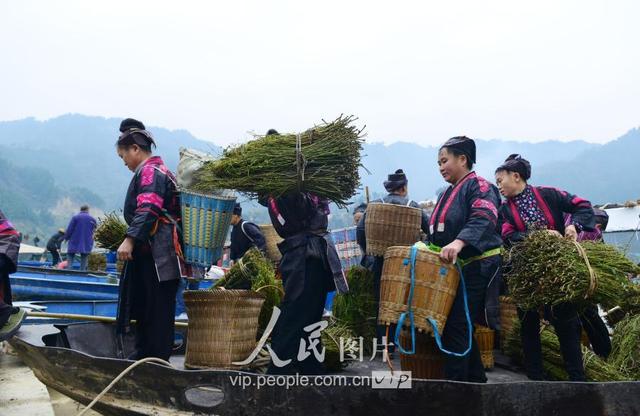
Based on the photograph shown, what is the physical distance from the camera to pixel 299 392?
287cm

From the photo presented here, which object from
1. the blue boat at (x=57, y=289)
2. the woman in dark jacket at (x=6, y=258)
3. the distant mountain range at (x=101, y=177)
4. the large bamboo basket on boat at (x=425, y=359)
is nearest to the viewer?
the large bamboo basket on boat at (x=425, y=359)

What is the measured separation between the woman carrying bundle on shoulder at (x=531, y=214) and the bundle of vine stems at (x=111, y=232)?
128 inches

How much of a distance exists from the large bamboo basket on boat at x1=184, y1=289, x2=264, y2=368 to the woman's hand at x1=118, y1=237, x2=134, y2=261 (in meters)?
0.49

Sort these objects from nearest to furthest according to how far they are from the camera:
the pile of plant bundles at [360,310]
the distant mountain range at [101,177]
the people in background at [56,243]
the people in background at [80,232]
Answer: the pile of plant bundles at [360,310] → the people in background at [80,232] → the people in background at [56,243] → the distant mountain range at [101,177]

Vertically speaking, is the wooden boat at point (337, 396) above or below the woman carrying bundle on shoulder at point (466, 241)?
below

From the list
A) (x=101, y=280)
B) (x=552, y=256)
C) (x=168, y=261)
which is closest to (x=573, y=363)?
(x=552, y=256)

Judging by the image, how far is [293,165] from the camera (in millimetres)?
3875

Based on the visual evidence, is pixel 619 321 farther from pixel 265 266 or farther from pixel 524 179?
pixel 265 266

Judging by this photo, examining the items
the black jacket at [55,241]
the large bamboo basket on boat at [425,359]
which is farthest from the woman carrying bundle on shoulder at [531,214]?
the black jacket at [55,241]

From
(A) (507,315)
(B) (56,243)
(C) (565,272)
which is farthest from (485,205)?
(B) (56,243)

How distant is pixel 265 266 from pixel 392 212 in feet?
3.95

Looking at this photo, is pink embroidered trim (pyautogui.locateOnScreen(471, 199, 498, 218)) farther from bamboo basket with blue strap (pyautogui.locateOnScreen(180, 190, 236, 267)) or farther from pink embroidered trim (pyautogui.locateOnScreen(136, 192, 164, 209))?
pink embroidered trim (pyautogui.locateOnScreen(136, 192, 164, 209))

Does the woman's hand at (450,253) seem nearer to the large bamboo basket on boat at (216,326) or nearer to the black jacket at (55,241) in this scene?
the large bamboo basket on boat at (216,326)

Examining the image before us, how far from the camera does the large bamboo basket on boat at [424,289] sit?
3.30 meters
